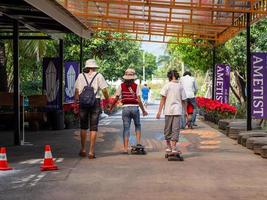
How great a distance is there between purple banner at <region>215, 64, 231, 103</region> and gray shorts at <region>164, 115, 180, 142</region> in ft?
Result: 37.0

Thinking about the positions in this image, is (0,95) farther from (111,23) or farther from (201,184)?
(201,184)

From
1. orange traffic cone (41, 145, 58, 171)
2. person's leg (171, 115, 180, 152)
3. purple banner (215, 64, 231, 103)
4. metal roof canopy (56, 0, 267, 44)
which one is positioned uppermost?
metal roof canopy (56, 0, 267, 44)

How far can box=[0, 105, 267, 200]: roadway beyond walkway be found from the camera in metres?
7.52

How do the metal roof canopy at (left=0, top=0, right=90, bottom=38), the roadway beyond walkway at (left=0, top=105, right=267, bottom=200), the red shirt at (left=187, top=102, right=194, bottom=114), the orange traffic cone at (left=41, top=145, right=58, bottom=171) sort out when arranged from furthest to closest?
the red shirt at (left=187, top=102, right=194, bottom=114) < the metal roof canopy at (left=0, top=0, right=90, bottom=38) < the orange traffic cone at (left=41, top=145, right=58, bottom=171) < the roadway beyond walkway at (left=0, top=105, right=267, bottom=200)

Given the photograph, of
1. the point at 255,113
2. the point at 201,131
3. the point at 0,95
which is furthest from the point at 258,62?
the point at 0,95

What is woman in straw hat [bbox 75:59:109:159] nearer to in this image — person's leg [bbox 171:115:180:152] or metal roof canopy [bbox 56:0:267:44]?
person's leg [bbox 171:115:180:152]

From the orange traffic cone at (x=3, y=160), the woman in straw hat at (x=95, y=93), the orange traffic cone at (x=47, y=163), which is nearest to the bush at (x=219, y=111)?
the woman in straw hat at (x=95, y=93)

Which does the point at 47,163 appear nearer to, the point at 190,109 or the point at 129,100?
the point at 129,100

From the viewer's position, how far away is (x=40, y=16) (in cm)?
1341

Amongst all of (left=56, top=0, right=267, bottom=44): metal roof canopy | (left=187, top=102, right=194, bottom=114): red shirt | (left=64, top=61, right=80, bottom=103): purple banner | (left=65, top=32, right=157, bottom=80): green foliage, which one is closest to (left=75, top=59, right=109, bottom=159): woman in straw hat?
(left=56, top=0, right=267, bottom=44): metal roof canopy

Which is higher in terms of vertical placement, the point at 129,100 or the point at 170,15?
Answer: the point at 170,15

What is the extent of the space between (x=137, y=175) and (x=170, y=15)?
847 cm

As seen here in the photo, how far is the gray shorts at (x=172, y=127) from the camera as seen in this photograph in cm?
1107

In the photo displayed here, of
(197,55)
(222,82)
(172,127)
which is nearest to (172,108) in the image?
(172,127)
